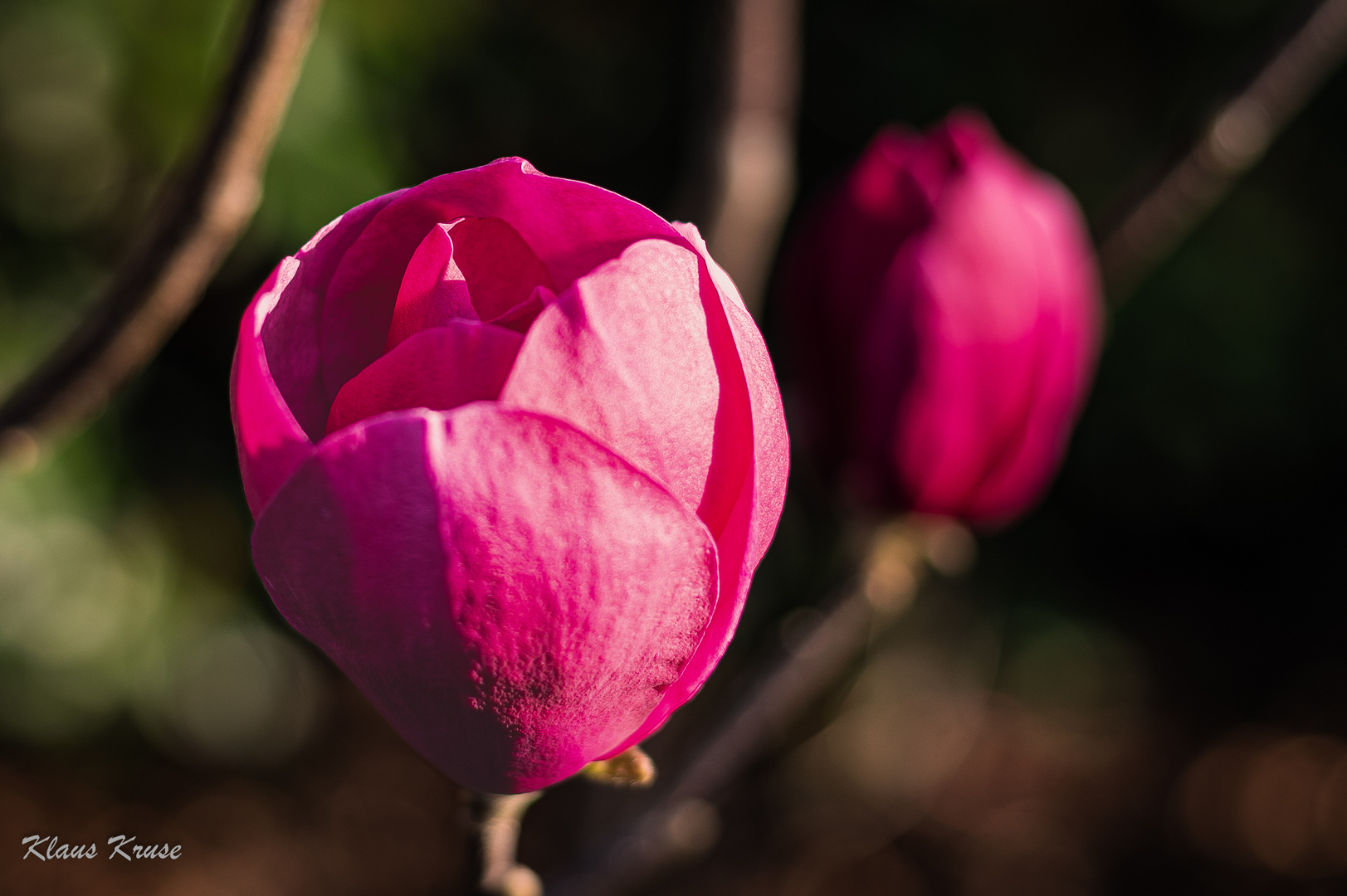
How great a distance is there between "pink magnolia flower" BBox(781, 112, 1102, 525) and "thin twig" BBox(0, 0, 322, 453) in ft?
0.72

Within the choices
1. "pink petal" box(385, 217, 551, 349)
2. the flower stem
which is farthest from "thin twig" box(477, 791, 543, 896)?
"pink petal" box(385, 217, 551, 349)

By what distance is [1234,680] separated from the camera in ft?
6.27

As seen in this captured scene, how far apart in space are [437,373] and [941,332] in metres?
0.27

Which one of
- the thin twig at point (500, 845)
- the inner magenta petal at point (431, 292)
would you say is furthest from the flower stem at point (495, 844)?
the inner magenta petal at point (431, 292)

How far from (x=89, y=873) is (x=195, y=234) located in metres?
1.57

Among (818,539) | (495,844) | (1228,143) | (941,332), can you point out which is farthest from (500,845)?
(818,539)

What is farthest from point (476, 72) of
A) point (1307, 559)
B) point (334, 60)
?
→ point (1307, 559)

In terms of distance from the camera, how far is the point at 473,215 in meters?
0.21

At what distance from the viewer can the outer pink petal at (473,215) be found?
20 centimetres

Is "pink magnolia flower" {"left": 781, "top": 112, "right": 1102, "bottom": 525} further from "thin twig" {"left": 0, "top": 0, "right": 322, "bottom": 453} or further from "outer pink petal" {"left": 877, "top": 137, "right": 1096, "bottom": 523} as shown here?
"thin twig" {"left": 0, "top": 0, "right": 322, "bottom": 453}

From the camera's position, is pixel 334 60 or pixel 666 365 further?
pixel 334 60

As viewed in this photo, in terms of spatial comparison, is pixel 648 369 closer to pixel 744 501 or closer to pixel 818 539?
pixel 744 501

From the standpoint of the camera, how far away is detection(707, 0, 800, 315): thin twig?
45cm

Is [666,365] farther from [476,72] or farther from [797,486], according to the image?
[476,72]
